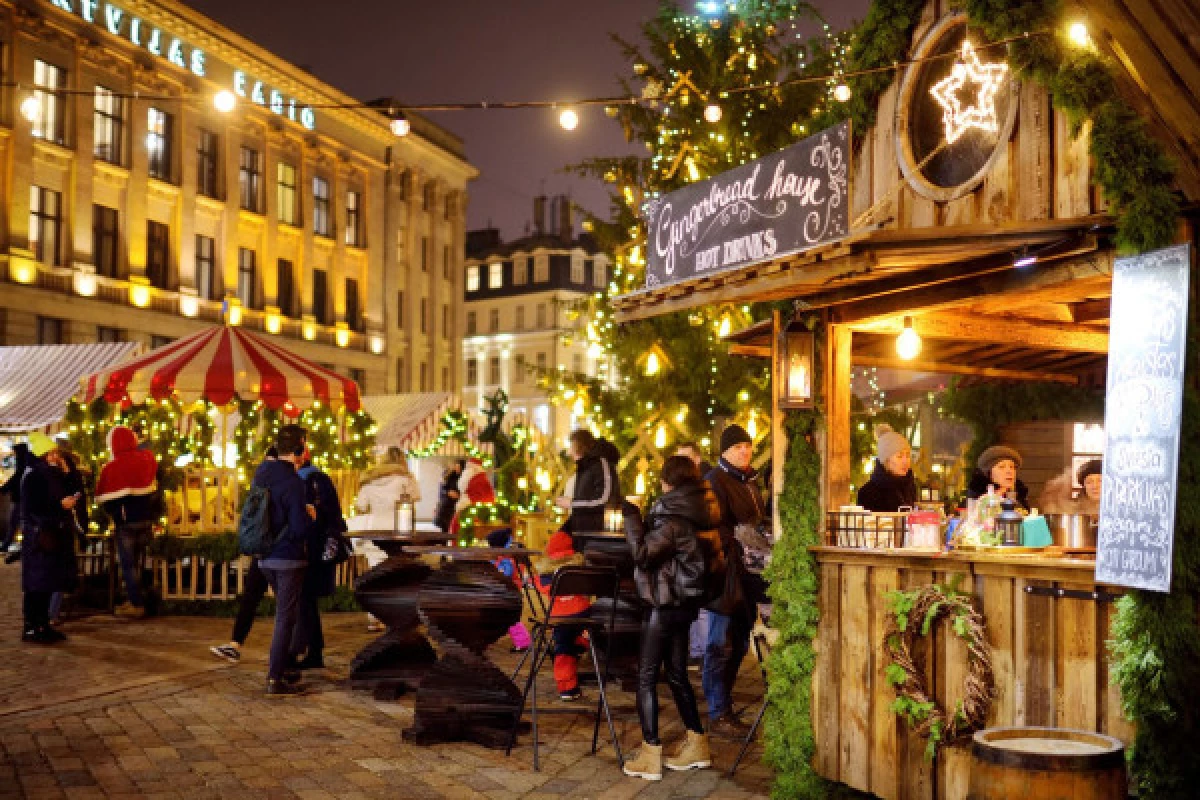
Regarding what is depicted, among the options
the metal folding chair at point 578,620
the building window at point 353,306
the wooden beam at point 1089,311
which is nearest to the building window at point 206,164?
the building window at point 353,306

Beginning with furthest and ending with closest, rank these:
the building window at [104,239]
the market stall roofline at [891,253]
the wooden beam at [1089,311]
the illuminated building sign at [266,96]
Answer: the illuminated building sign at [266,96] → the building window at [104,239] → the wooden beam at [1089,311] → the market stall roofline at [891,253]

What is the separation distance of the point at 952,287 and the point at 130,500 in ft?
33.8

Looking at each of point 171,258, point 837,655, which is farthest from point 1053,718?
point 171,258

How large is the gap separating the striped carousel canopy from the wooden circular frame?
944cm

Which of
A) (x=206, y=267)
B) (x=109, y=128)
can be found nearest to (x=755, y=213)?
(x=109, y=128)

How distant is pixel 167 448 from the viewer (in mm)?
15500

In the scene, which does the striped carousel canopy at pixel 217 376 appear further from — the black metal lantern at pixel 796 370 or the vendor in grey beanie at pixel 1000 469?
the black metal lantern at pixel 796 370

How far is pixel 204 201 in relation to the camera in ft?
133

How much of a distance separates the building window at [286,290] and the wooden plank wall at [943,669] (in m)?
40.8

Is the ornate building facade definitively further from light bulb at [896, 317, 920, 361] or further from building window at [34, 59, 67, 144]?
light bulb at [896, 317, 920, 361]

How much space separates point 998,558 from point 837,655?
1356mm

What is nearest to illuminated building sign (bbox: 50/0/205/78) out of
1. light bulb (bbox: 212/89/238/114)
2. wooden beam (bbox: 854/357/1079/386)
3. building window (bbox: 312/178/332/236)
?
building window (bbox: 312/178/332/236)

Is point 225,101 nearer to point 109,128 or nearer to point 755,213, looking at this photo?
point 755,213

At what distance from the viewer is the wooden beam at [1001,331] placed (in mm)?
7891
